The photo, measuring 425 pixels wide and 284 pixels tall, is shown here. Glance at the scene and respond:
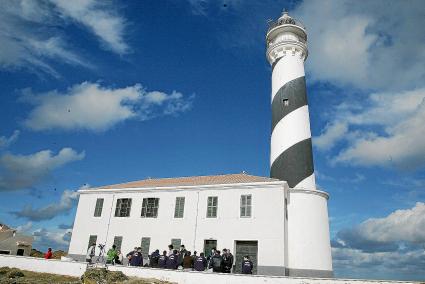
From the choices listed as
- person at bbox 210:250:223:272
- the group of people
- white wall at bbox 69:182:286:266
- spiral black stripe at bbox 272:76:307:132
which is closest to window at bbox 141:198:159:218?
white wall at bbox 69:182:286:266

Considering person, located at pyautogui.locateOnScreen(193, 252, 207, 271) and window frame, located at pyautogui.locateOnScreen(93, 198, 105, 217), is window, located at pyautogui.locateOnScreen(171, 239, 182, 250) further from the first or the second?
window frame, located at pyautogui.locateOnScreen(93, 198, 105, 217)

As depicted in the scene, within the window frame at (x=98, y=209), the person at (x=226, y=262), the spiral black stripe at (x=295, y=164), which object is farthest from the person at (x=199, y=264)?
the window frame at (x=98, y=209)

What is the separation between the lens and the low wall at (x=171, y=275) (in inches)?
504

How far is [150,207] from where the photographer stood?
72.6 ft

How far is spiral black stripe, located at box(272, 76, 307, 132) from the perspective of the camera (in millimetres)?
21767

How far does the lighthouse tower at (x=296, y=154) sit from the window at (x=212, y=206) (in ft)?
12.4

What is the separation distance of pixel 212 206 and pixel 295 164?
528 cm

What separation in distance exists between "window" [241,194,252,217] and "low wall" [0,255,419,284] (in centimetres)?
544

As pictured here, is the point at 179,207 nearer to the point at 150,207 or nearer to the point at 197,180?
the point at 150,207

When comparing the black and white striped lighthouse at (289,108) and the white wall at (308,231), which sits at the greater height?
the black and white striped lighthouse at (289,108)

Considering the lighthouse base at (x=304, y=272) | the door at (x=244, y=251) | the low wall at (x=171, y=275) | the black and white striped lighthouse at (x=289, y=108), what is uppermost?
the black and white striped lighthouse at (x=289, y=108)

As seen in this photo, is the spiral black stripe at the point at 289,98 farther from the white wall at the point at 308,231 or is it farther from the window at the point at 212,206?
the window at the point at 212,206

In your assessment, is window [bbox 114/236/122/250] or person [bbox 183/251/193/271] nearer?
person [bbox 183/251/193/271]

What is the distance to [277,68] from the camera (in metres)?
23.2
